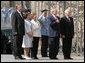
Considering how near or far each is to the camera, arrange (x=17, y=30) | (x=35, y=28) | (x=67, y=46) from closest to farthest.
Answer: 1. (x=17, y=30)
2. (x=67, y=46)
3. (x=35, y=28)

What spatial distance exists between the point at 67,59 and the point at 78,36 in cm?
269

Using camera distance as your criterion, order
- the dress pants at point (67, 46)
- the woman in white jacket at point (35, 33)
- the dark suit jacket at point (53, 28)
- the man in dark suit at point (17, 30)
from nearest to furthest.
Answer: the man in dark suit at point (17, 30) → the dark suit jacket at point (53, 28) → the dress pants at point (67, 46) → the woman in white jacket at point (35, 33)

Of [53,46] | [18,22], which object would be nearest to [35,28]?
[53,46]

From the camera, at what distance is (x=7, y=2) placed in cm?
3353

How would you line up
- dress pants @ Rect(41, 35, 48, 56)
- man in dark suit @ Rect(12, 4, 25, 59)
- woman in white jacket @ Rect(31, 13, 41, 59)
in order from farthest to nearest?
dress pants @ Rect(41, 35, 48, 56)
woman in white jacket @ Rect(31, 13, 41, 59)
man in dark suit @ Rect(12, 4, 25, 59)

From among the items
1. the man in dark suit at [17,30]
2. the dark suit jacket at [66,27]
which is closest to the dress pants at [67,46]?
the dark suit jacket at [66,27]

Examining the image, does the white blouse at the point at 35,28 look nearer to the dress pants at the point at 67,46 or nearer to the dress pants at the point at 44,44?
the dress pants at the point at 67,46

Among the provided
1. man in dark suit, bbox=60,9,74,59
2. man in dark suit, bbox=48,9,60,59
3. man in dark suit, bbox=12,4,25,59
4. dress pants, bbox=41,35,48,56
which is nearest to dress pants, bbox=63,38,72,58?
man in dark suit, bbox=60,9,74,59

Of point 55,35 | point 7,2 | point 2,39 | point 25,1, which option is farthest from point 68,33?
point 7,2

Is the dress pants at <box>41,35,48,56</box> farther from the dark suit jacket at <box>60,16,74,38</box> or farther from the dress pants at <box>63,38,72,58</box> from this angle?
the dark suit jacket at <box>60,16,74,38</box>

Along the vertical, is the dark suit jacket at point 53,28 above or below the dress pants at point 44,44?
above

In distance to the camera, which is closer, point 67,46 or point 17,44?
point 17,44

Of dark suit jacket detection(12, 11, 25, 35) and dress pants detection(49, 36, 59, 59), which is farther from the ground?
dark suit jacket detection(12, 11, 25, 35)

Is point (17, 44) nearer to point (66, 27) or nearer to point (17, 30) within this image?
point (17, 30)
